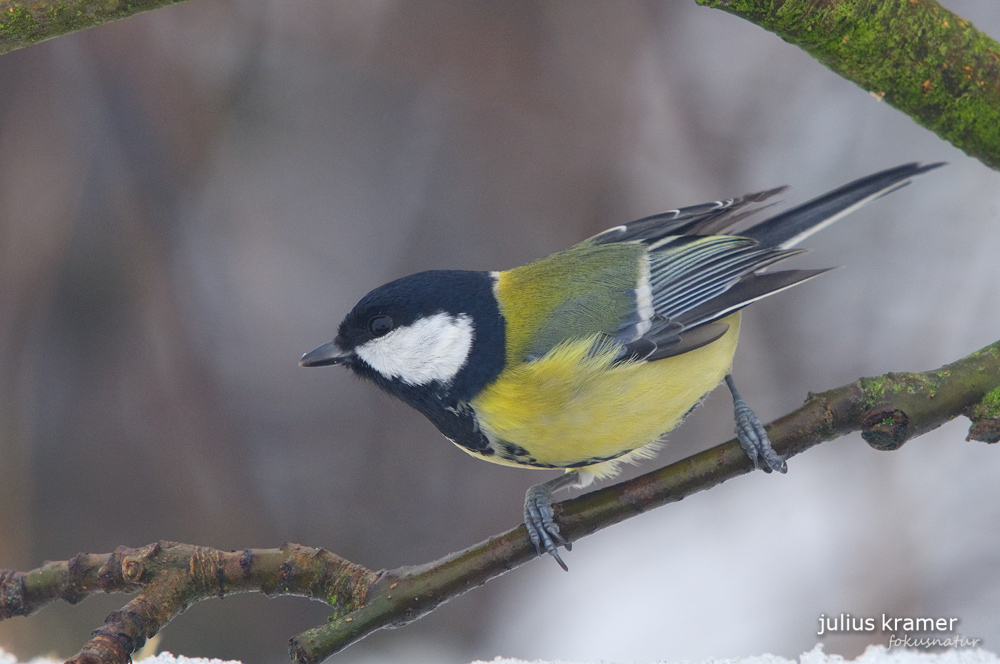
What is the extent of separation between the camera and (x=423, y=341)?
128 centimetres

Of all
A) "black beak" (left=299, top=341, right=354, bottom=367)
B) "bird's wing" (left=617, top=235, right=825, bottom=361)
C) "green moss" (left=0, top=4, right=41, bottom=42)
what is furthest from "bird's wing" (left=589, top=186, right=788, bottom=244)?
"green moss" (left=0, top=4, right=41, bottom=42)

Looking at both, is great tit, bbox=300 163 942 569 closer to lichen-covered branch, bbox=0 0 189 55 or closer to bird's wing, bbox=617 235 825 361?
bird's wing, bbox=617 235 825 361

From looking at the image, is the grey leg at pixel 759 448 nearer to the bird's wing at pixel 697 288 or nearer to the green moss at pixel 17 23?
the bird's wing at pixel 697 288

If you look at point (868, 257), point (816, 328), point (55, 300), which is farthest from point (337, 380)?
point (868, 257)

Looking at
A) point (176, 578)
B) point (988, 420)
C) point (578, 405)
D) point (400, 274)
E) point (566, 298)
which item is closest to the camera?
point (176, 578)

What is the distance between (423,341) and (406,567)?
394mm

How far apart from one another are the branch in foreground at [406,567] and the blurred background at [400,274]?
1055mm

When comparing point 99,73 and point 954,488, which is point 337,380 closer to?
point 99,73

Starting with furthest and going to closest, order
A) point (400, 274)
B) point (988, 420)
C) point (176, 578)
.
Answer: point (400, 274) < point (988, 420) < point (176, 578)

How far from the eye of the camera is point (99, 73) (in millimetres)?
1918

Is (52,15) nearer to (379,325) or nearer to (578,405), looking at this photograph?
(379,325)

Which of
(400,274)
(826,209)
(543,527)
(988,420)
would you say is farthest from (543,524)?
(400,274)

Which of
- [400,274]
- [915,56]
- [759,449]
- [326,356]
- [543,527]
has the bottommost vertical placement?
[543,527]

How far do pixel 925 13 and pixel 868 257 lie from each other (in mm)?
1211
